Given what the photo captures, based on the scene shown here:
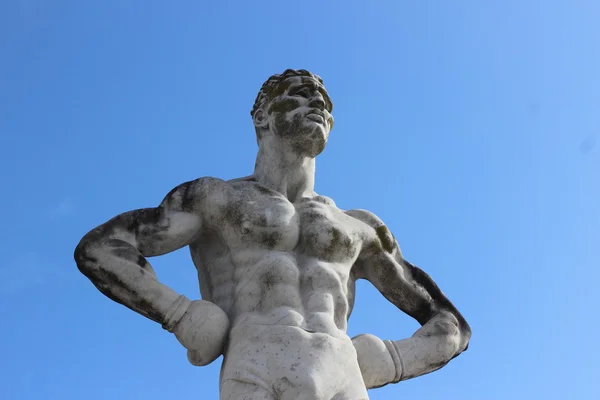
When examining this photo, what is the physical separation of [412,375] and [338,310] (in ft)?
3.02

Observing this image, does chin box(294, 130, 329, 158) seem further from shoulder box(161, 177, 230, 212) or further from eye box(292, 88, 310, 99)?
shoulder box(161, 177, 230, 212)

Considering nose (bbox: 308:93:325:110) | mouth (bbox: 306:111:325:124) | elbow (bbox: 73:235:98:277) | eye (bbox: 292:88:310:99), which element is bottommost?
elbow (bbox: 73:235:98:277)

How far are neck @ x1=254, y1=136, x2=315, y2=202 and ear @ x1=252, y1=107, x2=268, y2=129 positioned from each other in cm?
33

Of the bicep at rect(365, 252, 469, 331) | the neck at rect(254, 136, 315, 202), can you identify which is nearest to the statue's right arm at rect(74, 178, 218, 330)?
the neck at rect(254, 136, 315, 202)

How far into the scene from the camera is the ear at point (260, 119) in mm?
9206

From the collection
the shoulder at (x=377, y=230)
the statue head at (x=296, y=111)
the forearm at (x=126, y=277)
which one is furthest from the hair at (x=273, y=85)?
the forearm at (x=126, y=277)

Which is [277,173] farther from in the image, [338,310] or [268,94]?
[338,310]

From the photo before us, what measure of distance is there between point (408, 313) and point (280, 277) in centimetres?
174

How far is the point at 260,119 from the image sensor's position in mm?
9297

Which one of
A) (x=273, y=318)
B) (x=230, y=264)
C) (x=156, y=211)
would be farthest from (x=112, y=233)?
(x=273, y=318)

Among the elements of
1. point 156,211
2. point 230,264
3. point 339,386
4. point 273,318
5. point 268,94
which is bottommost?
point 339,386

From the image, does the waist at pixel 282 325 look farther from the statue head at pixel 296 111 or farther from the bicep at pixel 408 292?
the statue head at pixel 296 111

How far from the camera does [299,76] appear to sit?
923cm

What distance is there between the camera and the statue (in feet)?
23.4
